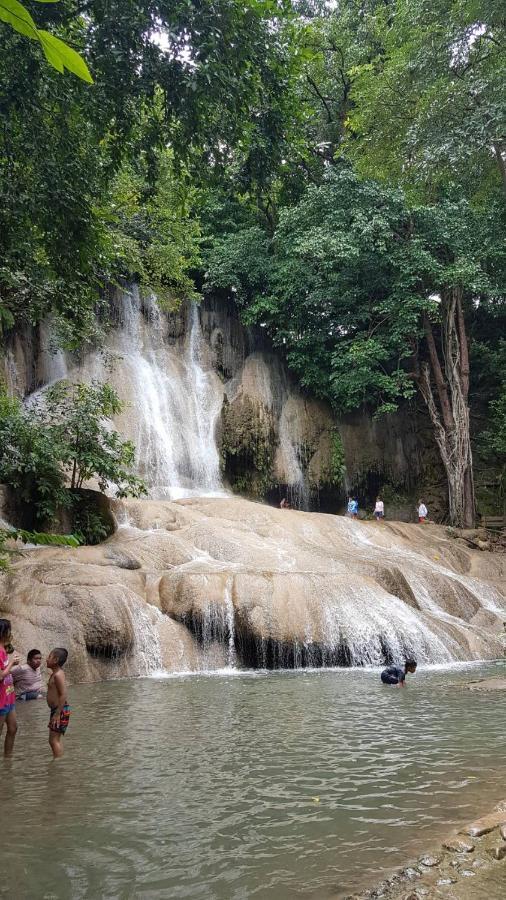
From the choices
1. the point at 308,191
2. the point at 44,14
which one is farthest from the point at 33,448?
the point at 308,191

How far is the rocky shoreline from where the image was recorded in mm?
2994

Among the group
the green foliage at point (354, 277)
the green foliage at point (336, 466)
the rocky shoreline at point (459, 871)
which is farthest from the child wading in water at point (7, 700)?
the green foliage at point (336, 466)

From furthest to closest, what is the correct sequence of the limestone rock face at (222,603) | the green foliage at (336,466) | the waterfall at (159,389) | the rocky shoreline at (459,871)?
the green foliage at (336,466), the waterfall at (159,389), the limestone rock face at (222,603), the rocky shoreline at (459,871)

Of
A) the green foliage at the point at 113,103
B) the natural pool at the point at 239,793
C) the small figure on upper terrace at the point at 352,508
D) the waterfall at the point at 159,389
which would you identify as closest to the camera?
the natural pool at the point at 239,793

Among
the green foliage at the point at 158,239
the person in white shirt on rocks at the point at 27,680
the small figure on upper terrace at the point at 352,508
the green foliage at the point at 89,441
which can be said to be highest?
the green foliage at the point at 158,239

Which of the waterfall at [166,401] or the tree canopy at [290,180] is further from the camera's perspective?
the waterfall at [166,401]

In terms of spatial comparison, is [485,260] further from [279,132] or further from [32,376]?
[279,132]

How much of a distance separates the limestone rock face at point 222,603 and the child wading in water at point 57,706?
4.06 metres

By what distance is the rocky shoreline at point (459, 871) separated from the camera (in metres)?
2.99

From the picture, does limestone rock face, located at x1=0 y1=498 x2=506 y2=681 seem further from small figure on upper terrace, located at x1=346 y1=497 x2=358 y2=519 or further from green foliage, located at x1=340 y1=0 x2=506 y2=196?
green foliage, located at x1=340 y1=0 x2=506 y2=196

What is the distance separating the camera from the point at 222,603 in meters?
11.9

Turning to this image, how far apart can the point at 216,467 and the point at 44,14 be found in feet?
61.9

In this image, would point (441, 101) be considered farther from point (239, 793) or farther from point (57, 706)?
point (239, 793)

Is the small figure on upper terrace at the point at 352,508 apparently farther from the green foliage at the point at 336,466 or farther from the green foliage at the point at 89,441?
the green foliage at the point at 89,441
